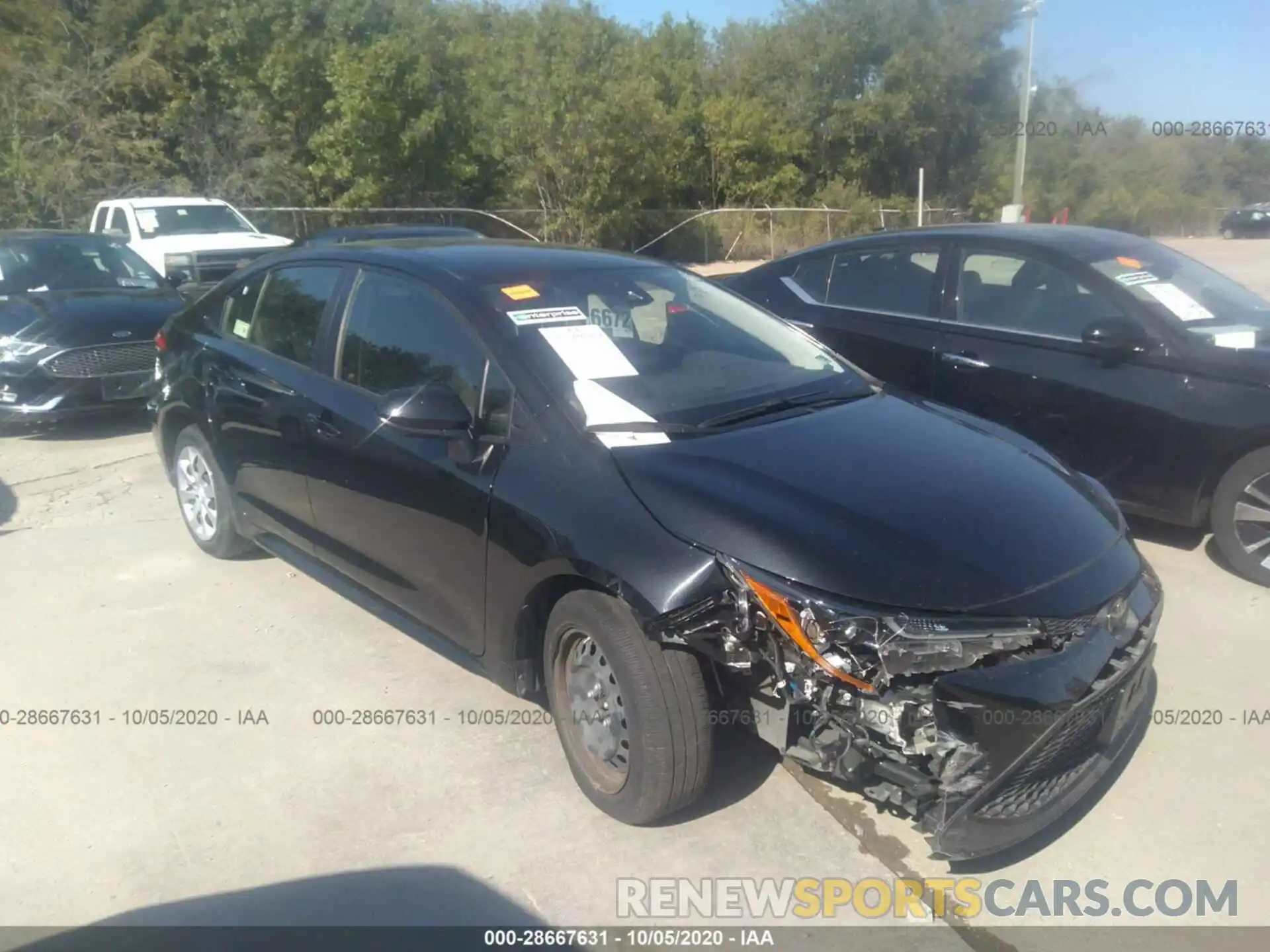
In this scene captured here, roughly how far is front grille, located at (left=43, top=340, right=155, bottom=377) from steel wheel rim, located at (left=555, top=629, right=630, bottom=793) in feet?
20.7

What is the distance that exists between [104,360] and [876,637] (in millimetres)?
7357

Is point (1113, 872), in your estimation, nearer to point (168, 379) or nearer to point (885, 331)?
point (885, 331)


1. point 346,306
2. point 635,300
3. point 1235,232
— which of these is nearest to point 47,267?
point 346,306

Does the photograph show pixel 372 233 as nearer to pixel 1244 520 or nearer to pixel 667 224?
pixel 1244 520

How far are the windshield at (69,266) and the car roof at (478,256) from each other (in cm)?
562

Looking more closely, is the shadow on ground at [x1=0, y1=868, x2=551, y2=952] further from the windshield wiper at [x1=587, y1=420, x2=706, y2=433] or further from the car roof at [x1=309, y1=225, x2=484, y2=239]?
the car roof at [x1=309, y1=225, x2=484, y2=239]

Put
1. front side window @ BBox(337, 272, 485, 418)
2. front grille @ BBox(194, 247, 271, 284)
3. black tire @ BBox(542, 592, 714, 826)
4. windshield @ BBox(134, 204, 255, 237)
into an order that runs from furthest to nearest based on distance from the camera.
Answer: windshield @ BBox(134, 204, 255, 237), front grille @ BBox(194, 247, 271, 284), front side window @ BBox(337, 272, 485, 418), black tire @ BBox(542, 592, 714, 826)

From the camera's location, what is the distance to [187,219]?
51.9 ft

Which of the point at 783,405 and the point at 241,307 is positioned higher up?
the point at 241,307

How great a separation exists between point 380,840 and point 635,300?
220cm

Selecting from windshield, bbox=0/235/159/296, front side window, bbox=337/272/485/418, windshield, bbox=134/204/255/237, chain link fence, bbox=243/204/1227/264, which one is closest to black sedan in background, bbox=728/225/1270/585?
front side window, bbox=337/272/485/418

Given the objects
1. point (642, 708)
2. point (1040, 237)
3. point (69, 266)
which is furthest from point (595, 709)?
point (69, 266)

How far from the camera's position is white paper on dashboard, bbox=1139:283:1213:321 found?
5398 millimetres

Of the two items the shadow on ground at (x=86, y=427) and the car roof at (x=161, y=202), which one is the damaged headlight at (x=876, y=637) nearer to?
the shadow on ground at (x=86, y=427)
